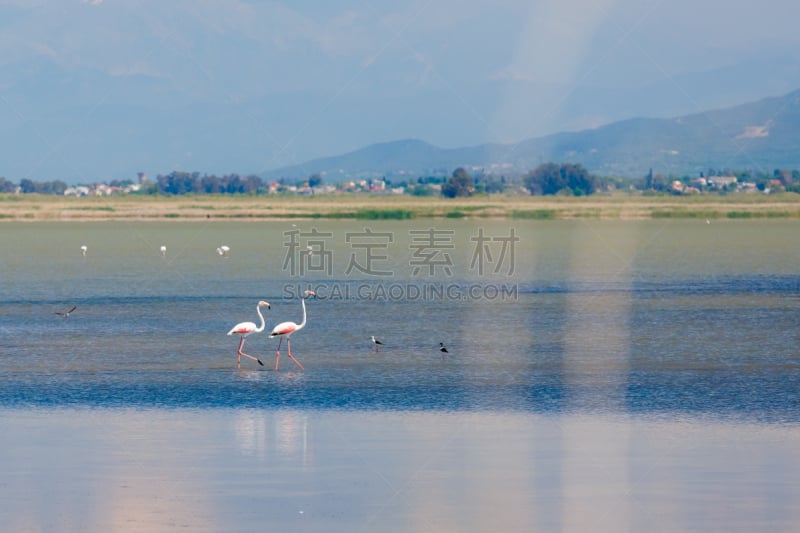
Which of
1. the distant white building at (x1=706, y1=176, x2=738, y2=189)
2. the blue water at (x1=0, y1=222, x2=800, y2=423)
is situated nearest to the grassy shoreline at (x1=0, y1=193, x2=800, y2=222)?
the distant white building at (x1=706, y1=176, x2=738, y2=189)

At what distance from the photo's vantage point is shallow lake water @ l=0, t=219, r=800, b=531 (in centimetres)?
1134

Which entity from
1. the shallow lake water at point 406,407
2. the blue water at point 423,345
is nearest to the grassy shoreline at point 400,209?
the blue water at point 423,345

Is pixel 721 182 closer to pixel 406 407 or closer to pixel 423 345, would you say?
pixel 423 345

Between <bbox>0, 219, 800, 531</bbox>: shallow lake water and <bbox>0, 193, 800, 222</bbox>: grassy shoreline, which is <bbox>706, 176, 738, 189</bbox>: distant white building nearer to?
<bbox>0, 193, 800, 222</bbox>: grassy shoreline

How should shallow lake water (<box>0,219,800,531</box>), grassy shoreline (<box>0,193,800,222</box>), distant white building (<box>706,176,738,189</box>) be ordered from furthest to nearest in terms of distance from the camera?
distant white building (<box>706,176,738,189</box>) → grassy shoreline (<box>0,193,800,222</box>) → shallow lake water (<box>0,219,800,531</box>)

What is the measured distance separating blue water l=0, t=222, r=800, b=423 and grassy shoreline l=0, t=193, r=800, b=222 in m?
66.9

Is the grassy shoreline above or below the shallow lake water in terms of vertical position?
below

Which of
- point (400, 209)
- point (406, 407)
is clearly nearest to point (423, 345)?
point (406, 407)

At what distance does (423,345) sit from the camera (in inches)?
899

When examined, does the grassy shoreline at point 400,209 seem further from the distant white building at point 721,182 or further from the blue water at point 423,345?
the blue water at point 423,345

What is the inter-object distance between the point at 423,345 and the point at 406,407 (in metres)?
6.58

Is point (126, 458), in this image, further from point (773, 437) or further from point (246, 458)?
point (773, 437)

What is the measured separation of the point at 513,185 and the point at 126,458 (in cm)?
17037

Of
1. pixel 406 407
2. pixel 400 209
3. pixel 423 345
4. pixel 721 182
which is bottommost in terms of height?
pixel 400 209
